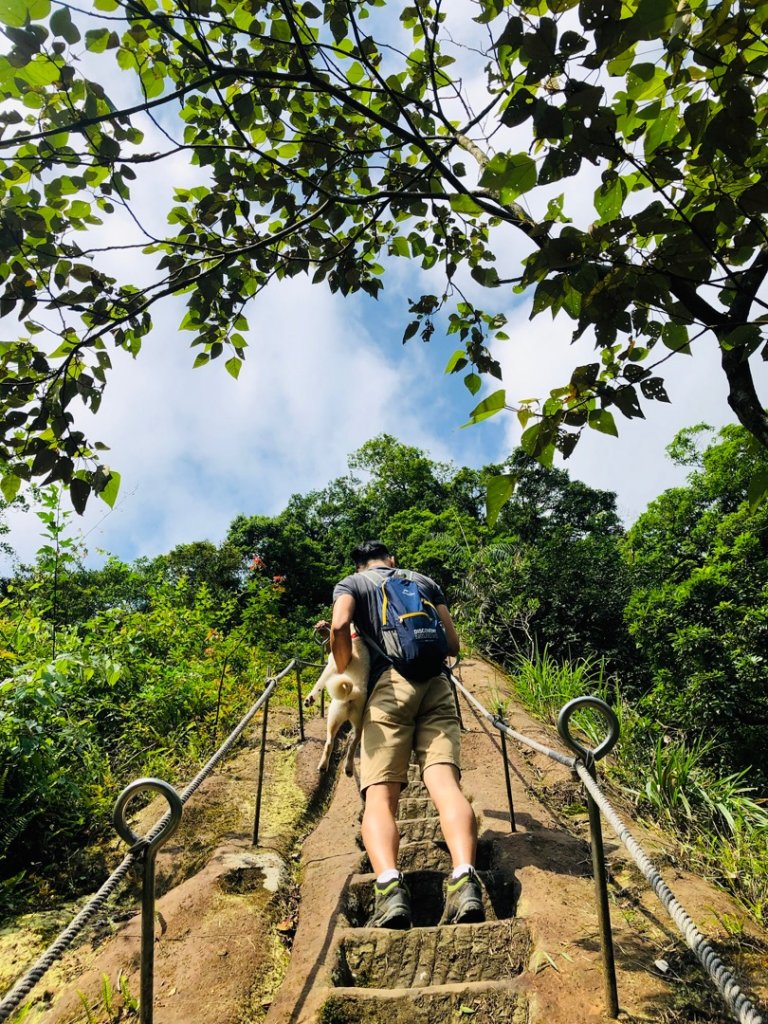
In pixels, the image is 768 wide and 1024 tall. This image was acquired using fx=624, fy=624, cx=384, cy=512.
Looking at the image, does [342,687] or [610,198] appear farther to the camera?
[342,687]

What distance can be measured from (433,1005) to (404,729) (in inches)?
40.6

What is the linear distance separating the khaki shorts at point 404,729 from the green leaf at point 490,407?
1.72 m

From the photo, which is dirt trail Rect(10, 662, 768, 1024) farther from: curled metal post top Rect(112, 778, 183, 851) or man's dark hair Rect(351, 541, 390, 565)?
man's dark hair Rect(351, 541, 390, 565)

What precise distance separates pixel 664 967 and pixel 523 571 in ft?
31.3

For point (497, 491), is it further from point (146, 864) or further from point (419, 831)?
point (419, 831)

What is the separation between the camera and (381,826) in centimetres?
230

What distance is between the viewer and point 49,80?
1.55 metres

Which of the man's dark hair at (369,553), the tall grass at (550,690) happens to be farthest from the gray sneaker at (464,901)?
the tall grass at (550,690)

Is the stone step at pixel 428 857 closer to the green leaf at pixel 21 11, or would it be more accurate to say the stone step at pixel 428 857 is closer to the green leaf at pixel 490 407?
the green leaf at pixel 490 407

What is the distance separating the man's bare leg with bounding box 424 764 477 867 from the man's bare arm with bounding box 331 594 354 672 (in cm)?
58

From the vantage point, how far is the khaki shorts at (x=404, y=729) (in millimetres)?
2545

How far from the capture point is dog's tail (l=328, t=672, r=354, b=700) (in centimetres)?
280

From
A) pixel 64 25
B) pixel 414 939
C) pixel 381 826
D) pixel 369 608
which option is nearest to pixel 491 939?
pixel 414 939

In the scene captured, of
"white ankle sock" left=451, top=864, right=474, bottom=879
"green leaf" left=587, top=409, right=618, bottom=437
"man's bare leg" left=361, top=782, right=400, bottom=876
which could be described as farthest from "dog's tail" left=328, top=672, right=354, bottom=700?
"green leaf" left=587, top=409, right=618, bottom=437
